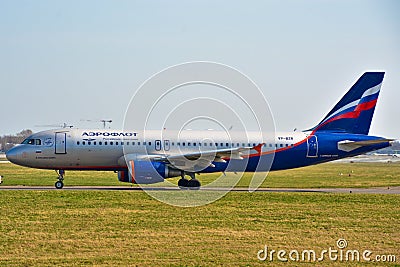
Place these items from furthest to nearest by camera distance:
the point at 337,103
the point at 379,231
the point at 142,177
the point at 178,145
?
1. the point at 337,103
2. the point at 178,145
3. the point at 142,177
4. the point at 379,231

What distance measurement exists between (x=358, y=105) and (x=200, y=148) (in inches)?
419

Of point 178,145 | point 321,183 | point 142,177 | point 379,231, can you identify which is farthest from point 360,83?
point 379,231

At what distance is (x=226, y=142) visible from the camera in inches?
1649

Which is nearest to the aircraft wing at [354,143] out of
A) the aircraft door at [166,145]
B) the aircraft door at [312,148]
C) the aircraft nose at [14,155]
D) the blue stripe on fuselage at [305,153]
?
the blue stripe on fuselage at [305,153]

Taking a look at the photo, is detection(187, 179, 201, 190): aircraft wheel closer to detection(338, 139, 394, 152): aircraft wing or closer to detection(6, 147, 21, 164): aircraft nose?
detection(338, 139, 394, 152): aircraft wing

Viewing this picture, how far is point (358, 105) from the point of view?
4341 centimetres

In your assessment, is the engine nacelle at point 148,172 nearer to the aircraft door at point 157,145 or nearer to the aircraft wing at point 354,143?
the aircraft door at point 157,145

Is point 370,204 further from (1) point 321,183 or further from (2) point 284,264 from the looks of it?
(1) point 321,183

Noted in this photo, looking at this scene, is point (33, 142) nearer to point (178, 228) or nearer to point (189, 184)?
point (189, 184)

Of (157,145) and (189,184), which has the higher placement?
(157,145)

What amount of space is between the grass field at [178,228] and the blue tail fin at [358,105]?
1078 cm

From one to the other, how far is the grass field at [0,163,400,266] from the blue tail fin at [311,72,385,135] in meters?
10.8

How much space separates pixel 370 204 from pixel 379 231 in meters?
8.13

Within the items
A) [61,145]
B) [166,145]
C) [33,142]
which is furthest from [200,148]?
[33,142]
